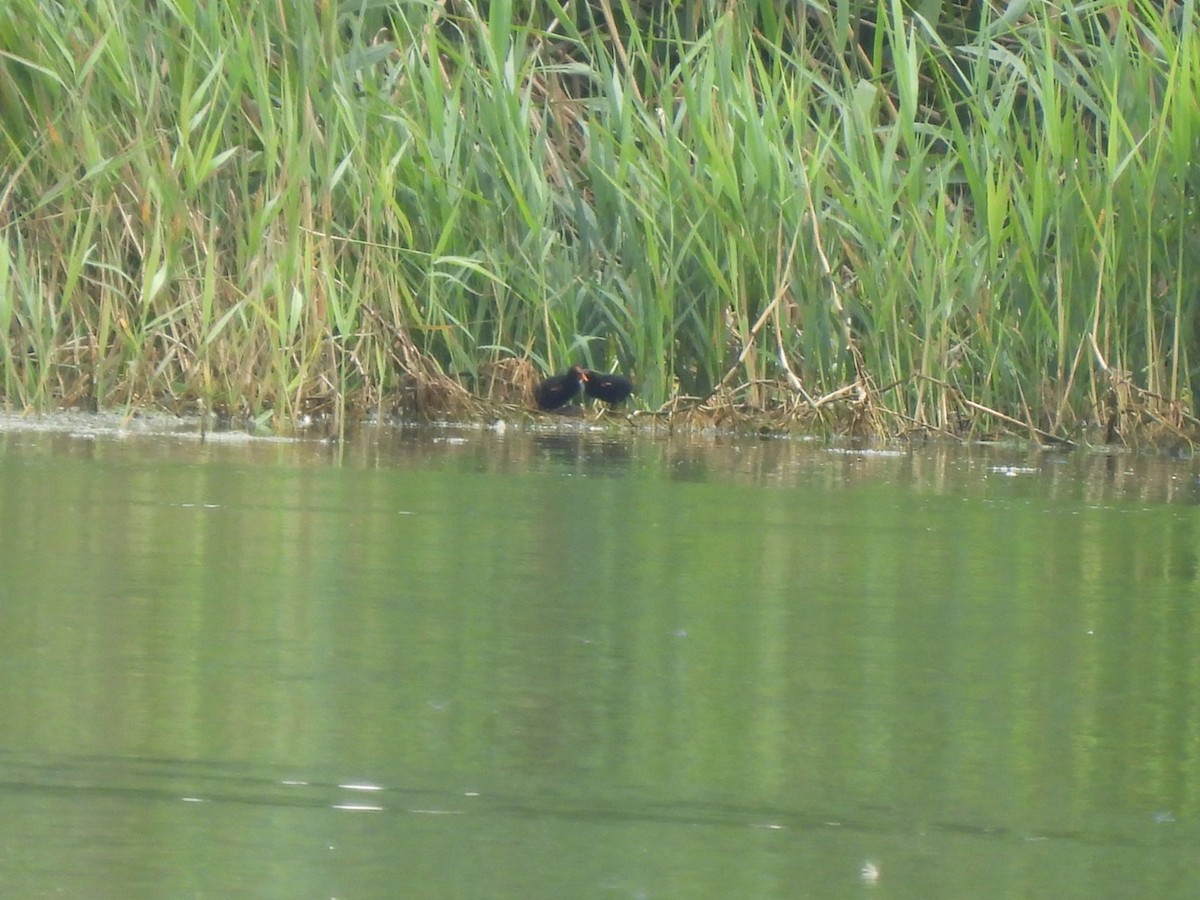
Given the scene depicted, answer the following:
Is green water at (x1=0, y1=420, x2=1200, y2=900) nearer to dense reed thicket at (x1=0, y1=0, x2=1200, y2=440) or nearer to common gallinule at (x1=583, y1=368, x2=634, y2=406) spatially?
dense reed thicket at (x1=0, y1=0, x2=1200, y2=440)

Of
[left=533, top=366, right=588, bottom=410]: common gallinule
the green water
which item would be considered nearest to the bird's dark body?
[left=533, top=366, right=588, bottom=410]: common gallinule

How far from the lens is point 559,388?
696cm

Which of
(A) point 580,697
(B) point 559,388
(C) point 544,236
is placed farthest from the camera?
(C) point 544,236

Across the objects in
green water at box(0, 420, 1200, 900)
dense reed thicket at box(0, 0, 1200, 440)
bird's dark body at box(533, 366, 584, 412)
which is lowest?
green water at box(0, 420, 1200, 900)

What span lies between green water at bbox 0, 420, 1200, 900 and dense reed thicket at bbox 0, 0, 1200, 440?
1843 mm

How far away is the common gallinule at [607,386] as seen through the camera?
22.7 ft

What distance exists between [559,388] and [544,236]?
592 mm

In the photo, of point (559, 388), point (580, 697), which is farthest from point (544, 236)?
point (580, 697)

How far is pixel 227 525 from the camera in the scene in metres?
4.09

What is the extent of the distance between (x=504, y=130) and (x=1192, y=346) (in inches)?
87.9

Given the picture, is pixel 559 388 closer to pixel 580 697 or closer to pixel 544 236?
pixel 544 236

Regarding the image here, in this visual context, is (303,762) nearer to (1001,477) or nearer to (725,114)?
(1001,477)

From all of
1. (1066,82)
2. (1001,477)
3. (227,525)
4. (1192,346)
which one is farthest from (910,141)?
(227,525)

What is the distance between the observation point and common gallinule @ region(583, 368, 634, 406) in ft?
22.7
